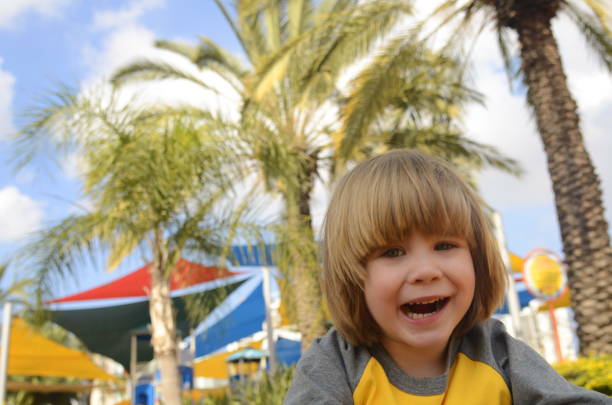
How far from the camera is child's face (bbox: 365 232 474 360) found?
1155 millimetres

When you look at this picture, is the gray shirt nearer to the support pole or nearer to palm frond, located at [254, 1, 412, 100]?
palm frond, located at [254, 1, 412, 100]

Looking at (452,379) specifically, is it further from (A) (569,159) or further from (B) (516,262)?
(B) (516,262)

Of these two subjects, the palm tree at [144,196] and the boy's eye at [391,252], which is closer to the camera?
the boy's eye at [391,252]

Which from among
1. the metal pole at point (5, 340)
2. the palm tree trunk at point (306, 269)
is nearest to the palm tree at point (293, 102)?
the palm tree trunk at point (306, 269)

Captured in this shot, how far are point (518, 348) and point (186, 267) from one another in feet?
19.7

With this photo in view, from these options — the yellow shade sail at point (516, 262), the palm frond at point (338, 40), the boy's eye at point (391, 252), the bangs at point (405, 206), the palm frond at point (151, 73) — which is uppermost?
the palm frond at point (151, 73)

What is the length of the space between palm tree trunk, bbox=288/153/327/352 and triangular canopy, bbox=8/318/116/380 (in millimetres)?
6116

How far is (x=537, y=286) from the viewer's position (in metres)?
9.33

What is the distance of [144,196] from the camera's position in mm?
6316

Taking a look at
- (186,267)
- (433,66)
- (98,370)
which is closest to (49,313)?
(186,267)

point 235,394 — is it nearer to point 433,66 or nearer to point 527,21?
point 433,66

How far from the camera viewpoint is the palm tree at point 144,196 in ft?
20.6

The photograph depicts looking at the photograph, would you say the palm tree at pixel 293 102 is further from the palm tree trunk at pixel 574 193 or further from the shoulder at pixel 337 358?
the shoulder at pixel 337 358

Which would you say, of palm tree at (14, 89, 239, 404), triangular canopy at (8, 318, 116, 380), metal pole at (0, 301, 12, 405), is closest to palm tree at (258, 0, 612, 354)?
palm tree at (14, 89, 239, 404)
